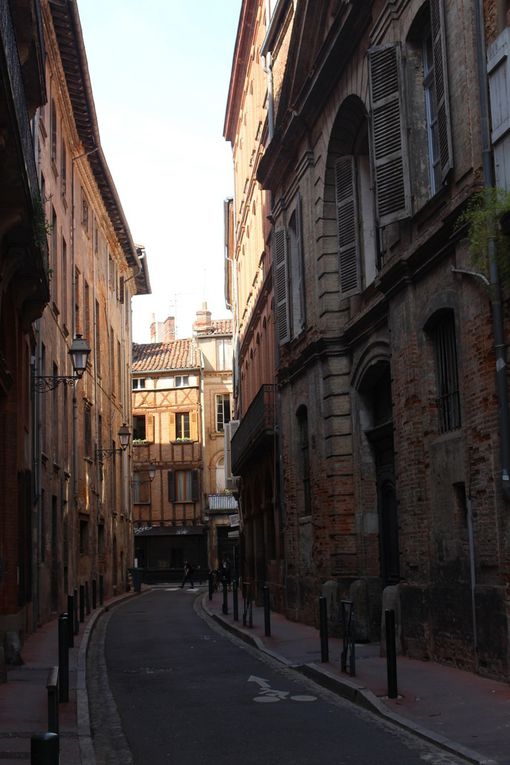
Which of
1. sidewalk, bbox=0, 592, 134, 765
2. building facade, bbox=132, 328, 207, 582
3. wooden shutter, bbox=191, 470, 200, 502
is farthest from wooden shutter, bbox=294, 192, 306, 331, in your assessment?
wooden shutter, bbox=191, 470, 200, 502

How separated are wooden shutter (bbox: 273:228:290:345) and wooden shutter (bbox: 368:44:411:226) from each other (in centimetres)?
824

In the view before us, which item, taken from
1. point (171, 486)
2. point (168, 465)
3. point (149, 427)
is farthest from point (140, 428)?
point (171, 486)

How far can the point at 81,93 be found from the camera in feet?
107

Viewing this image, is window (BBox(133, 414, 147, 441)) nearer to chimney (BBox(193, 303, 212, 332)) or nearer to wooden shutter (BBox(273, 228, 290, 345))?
chimney (BBox(193, 303, 212, 332))

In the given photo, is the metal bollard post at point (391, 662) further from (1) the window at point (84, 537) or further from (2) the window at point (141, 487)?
(2) the window at point (141, 487)

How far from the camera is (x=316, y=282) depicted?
20828 millimetres

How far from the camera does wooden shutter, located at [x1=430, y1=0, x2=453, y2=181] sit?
13281 mm

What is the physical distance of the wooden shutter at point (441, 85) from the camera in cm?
1328

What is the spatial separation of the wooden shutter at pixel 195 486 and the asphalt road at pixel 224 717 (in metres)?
44.9

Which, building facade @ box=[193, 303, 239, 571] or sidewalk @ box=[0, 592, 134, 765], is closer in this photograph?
sidewalk @ box=[0, 592, 134, 765]

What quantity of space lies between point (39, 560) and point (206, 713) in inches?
527

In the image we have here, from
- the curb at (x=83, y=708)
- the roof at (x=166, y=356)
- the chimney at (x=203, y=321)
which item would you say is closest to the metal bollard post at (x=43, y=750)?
the curb at (x=83, y=708)

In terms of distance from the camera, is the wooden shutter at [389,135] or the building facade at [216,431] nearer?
the wooden shutter at [389,135]

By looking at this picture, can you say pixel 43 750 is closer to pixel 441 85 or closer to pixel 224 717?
pixel 224 717
